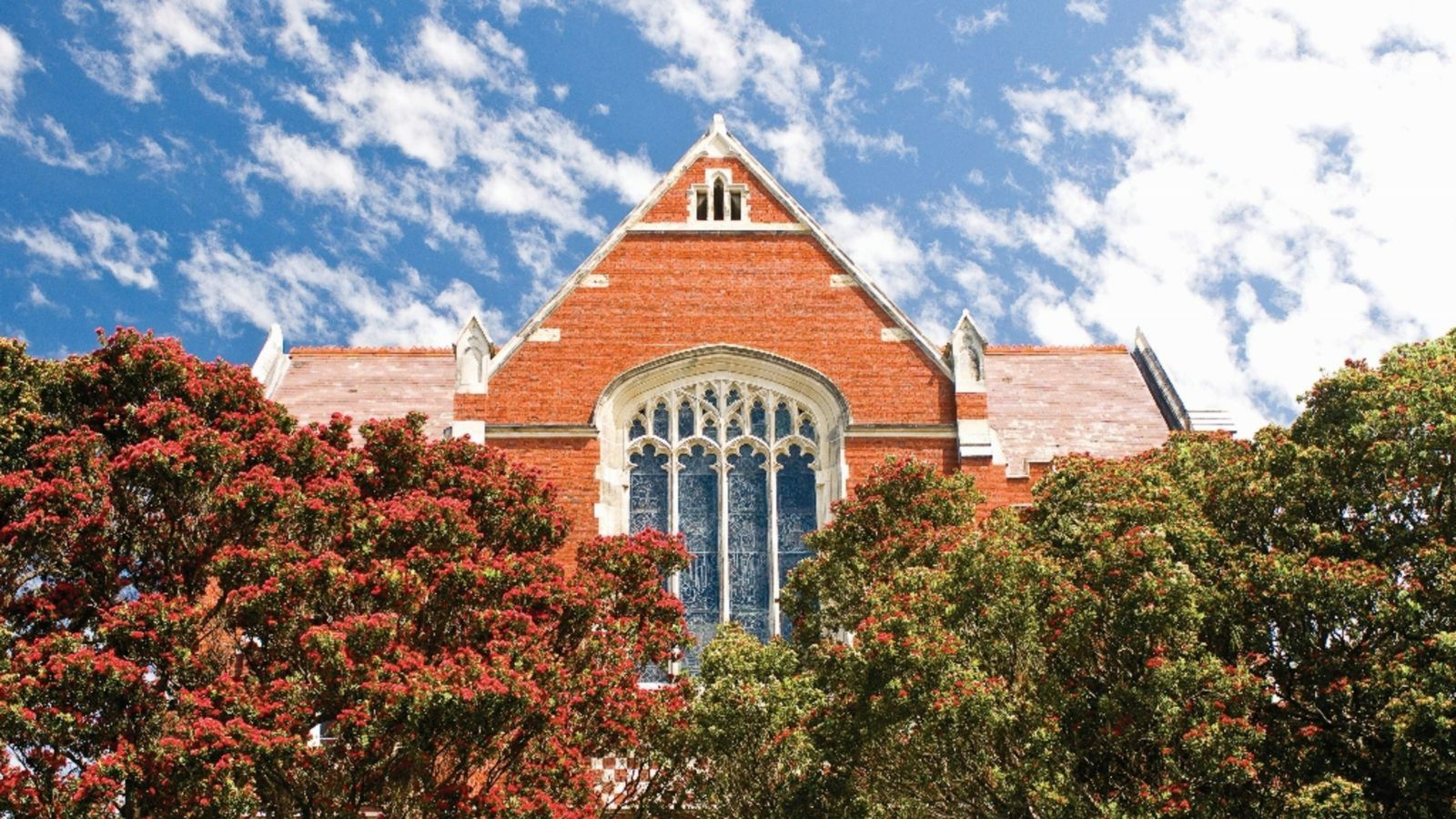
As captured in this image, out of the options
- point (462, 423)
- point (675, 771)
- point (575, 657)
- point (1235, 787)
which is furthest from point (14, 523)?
point (1235, 787)

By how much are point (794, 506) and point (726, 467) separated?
1.40 meters

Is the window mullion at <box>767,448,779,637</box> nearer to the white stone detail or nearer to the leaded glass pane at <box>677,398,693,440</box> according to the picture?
the leaded glass pane at <box>677,398,693,440</box>

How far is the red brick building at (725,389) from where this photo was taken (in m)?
25.7

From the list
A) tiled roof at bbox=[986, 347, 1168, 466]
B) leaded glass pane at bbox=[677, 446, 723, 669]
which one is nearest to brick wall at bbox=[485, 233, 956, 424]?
leaded glass pane at bbox=[677, 446, 723, 669]

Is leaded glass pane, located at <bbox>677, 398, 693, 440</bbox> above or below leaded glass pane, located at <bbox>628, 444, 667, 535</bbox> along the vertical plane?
above

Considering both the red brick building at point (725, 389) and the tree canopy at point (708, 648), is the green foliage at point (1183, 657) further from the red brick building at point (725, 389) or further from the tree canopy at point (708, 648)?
the red brick building at point (725, 389)

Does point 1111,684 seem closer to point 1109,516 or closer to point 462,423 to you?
point 1109,516

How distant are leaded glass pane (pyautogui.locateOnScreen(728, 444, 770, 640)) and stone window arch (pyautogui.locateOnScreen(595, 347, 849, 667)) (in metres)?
0.02

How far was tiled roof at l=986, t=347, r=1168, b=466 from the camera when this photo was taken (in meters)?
28.7

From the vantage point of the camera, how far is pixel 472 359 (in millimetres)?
26297

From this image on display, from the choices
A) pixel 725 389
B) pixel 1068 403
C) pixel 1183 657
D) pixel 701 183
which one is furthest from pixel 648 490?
pixel 1183 657

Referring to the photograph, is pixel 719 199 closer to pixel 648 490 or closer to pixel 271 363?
pixel 648 490

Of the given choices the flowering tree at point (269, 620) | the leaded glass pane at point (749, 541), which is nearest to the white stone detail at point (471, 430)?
the leaded glass pane at point (749, 541)

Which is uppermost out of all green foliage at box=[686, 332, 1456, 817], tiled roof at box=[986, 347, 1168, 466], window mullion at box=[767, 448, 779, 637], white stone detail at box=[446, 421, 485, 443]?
tiled roof at box=[986, 347, 1168, 466]
